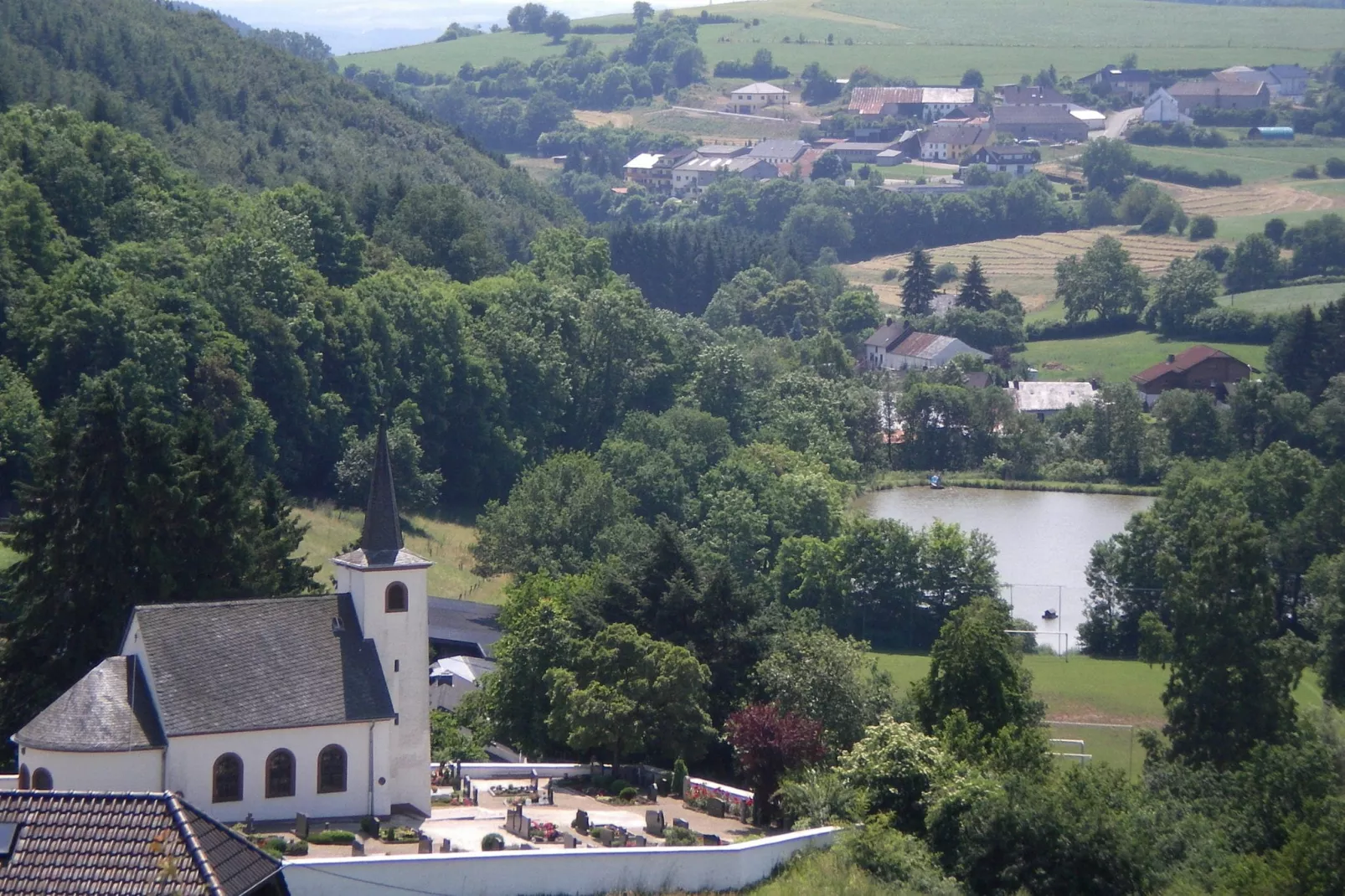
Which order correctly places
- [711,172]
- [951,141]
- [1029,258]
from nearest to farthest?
[1029,258]
[711,172]
[951,141]

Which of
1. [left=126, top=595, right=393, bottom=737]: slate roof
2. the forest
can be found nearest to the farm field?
the forest

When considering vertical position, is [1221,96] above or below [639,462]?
above

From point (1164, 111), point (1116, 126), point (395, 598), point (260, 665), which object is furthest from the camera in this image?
point (1116, 126)

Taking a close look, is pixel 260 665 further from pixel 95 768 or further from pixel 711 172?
pixel 711 172

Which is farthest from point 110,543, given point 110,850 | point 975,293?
point 975,293

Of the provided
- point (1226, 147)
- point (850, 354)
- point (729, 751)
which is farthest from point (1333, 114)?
point (729, 751)

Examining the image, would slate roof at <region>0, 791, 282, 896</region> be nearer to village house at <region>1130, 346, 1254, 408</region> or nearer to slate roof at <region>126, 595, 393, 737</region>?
slate roof at <region>126, 595, 393, 737</region>
